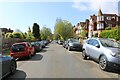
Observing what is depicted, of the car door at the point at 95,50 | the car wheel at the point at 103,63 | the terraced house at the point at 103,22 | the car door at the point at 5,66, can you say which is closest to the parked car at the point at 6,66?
the car door at the point at 5,66

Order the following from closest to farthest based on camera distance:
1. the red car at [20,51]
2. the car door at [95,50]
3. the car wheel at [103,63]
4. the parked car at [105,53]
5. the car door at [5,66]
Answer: the car door at [5,66]
the parked car at [105,53]
the car wheel at [103,63]
the car door at [95,50]
the red car at [20,51]

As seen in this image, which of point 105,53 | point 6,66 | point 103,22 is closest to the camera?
point 6,66

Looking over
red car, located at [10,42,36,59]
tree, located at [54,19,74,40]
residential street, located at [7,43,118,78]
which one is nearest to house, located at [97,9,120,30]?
tree, located at [54,19,74,40]

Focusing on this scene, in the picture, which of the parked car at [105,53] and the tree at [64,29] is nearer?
the parked car at [105,53]

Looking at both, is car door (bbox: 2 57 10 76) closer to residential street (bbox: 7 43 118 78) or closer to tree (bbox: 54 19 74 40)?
residential street (bbox: 7 43 118 78)

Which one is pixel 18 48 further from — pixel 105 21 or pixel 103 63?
pixel 105 21

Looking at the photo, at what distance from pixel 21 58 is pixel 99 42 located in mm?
7798

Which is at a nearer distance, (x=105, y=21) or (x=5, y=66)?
(x=5, y=66)

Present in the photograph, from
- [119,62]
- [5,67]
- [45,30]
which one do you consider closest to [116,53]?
[119,62]

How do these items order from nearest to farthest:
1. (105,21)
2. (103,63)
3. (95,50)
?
(103,63) → (95,50) → (105,21)

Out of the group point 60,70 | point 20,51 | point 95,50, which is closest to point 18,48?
point 20,51

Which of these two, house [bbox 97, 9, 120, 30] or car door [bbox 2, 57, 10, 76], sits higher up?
house [bbox 97, 9, 120, 30]

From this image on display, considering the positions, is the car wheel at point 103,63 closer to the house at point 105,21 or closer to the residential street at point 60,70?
the residential street at point 60,70

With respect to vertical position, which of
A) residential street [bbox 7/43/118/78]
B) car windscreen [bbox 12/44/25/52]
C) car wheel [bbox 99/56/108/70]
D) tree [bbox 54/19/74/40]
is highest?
A: tree [bbox 54/19/74/40]
